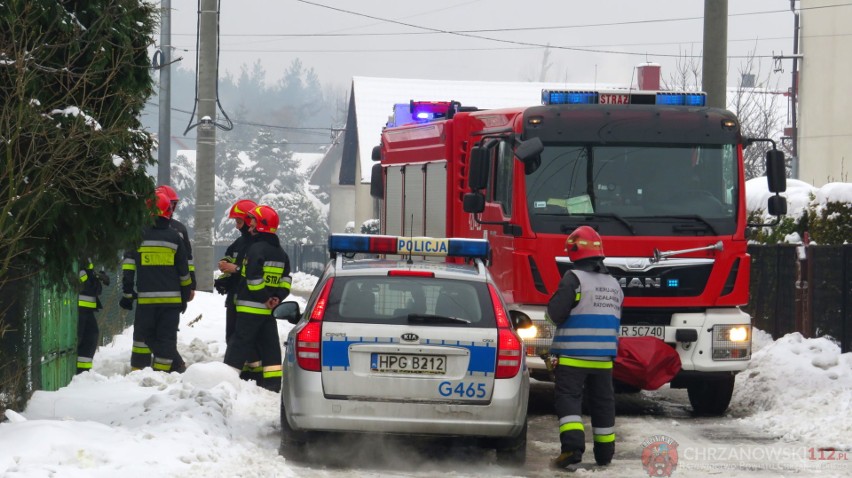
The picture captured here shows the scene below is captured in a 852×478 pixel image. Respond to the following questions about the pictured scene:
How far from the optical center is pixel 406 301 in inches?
345

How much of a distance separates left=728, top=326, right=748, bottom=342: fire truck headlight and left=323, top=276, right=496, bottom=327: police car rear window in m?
3.70

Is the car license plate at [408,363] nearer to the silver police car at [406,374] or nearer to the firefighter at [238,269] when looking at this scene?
the silver police car at [406,374]

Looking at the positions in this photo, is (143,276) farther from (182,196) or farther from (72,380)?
(182,196)

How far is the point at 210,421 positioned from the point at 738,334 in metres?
5.16

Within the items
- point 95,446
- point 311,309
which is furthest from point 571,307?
point 95,446

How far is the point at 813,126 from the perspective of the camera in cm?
4003

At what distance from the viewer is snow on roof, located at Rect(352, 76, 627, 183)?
49.8 meters

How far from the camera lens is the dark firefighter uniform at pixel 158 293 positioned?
1266 centimetres

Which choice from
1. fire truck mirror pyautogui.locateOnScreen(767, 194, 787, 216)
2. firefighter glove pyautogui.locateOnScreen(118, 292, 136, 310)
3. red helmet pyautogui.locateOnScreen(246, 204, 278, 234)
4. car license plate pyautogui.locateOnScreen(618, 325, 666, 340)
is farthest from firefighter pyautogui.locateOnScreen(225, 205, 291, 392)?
fire truck mirror pyautogui.locateOnScreen(767, 194, 787, 216)

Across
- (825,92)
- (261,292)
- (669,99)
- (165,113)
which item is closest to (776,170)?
(669,99)

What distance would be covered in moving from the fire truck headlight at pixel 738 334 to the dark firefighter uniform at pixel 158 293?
211 inches

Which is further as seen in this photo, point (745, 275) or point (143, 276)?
point (143, 276)

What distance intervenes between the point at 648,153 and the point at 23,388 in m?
5.97

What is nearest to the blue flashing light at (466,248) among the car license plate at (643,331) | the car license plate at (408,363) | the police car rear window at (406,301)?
the police car rear window at (406,301)
